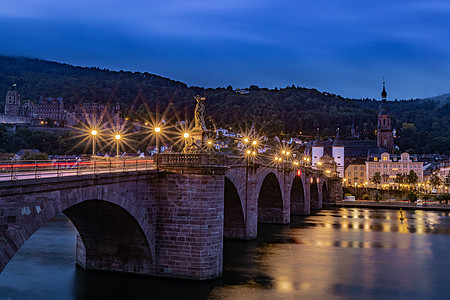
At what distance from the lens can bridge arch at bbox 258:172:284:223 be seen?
52.9 meters

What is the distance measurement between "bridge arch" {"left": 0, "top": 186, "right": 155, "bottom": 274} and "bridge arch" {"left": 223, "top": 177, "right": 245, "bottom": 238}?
44.7ft

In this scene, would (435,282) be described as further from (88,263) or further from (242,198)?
(88,263)

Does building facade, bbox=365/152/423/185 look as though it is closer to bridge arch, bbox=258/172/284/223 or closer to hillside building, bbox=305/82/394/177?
hillside building, bbox=305/82/394/177

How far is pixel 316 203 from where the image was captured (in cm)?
8406

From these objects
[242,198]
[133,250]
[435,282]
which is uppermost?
[242,198]

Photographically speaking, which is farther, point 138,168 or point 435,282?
point 435,282

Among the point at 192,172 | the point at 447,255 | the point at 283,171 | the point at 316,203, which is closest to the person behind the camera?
the point at 192,172

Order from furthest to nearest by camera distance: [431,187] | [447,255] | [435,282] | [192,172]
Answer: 1. [431,187]
2. [447,255]
3. [435,282]
4. [192,172]

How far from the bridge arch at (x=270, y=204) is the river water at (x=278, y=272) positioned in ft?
20.0

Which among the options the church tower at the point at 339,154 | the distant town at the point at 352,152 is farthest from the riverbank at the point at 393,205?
the church tower at the point at 339,154

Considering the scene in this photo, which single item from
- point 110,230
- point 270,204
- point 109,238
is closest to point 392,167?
point 270,204

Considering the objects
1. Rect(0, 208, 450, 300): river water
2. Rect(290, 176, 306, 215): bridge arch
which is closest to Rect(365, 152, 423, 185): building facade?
Rect(290, 176, 306, 215): bridge arch

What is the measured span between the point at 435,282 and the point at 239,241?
16000 millimetres

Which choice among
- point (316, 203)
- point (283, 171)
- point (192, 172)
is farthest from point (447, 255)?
point (316, 203)
